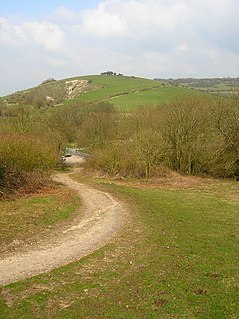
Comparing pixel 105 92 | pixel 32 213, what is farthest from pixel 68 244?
pixel 105 92

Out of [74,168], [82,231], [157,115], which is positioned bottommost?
[74,168]

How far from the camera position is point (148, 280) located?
1061 centimetres

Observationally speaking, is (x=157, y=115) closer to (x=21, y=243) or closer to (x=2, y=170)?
(x=2, y=170)

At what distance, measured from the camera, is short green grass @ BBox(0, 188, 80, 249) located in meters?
15.4

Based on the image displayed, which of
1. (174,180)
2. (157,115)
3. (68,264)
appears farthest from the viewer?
(157,115)

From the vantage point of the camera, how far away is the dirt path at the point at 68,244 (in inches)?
458

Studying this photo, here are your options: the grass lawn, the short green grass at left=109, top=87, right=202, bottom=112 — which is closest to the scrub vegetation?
the grass lawn

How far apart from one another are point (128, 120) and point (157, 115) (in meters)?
4.89

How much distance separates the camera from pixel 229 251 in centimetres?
1326

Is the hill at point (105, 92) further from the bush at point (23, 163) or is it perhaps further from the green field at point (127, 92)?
the bush at point (23, 163)

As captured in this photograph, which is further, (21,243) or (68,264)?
(21,243)

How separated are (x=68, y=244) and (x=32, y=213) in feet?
16.8

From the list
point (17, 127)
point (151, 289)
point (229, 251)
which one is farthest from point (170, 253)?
point (17, 127)

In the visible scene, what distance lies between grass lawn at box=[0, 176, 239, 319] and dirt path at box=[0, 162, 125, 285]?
566 mm
